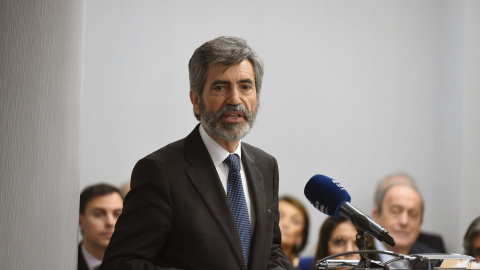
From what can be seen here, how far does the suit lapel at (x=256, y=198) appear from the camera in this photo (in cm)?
197

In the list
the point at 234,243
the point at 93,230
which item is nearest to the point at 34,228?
the point at 234,243

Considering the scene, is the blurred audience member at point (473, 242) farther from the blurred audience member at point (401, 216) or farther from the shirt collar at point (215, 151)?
the shirt collar at point (215, 151)

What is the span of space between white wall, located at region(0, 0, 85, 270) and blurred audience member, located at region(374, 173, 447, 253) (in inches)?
139

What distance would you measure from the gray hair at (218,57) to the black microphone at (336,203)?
507 mm

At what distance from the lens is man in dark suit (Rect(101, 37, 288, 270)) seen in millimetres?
1866

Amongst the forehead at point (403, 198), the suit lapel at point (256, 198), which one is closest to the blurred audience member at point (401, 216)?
the forehead at point (403, 198)

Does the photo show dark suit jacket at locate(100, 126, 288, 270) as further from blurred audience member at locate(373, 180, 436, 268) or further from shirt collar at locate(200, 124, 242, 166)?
blurred audience member at locate(373, 180, 436, 268)

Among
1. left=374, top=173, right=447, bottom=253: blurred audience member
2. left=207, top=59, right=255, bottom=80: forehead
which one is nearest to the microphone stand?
left=207, top=59, right=255, bottom=80: forehead

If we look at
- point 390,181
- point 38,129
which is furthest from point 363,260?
point 390,181

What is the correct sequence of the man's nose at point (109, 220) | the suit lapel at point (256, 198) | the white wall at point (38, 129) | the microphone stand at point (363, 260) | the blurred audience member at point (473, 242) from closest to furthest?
the microphone stand at point (363, 260) → the white wall at point (38, 129) → the suit lapel at point (256, 198) → the blurred audience member at point (473, 242) → the man's nose at point (109, 220)

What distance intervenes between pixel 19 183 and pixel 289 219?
3.36 meters

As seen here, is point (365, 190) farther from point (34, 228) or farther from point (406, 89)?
point (34, 228)

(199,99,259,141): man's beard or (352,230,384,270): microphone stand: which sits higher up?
(199,99,259,141): man's beard

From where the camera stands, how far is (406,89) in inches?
228
